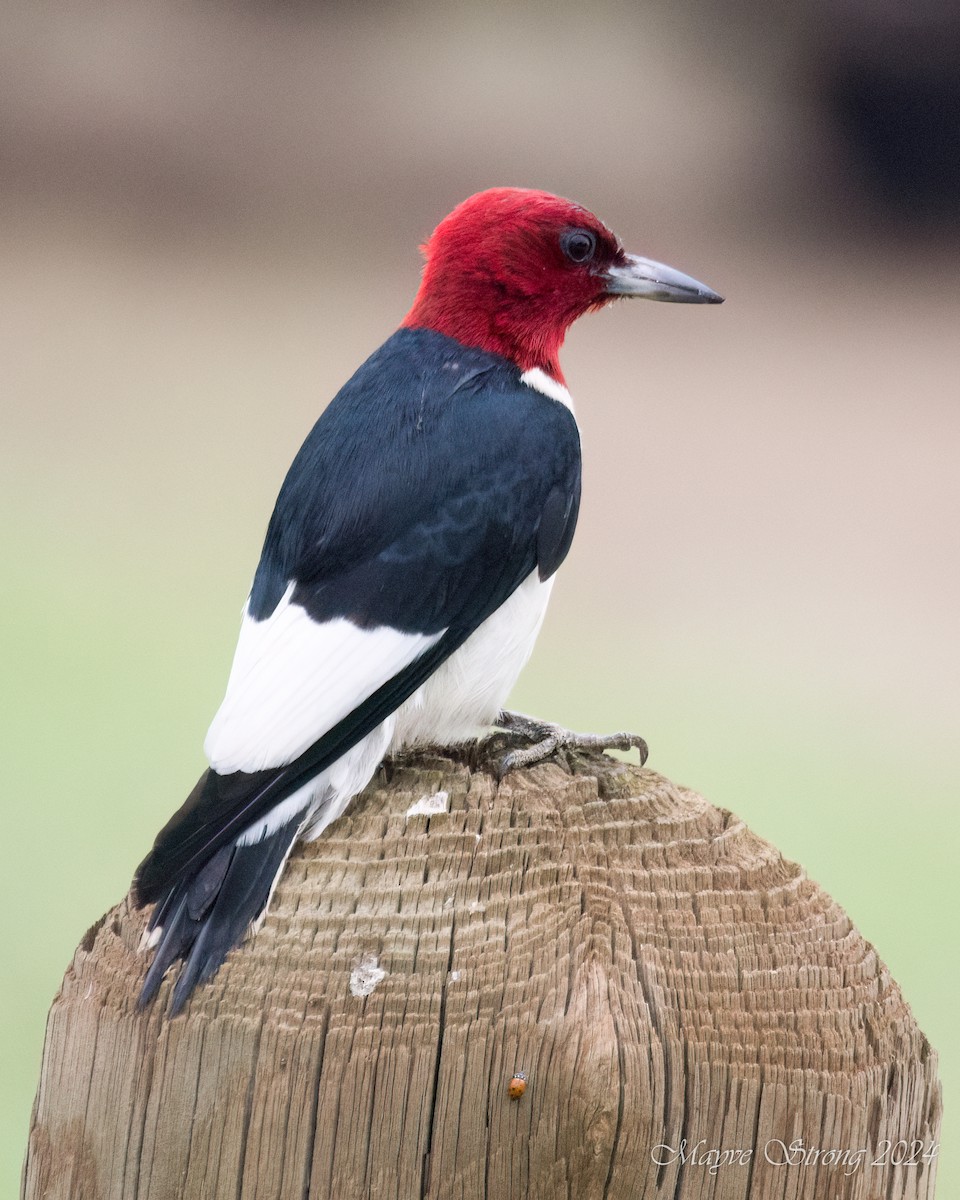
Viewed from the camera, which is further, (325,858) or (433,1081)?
(325,858)

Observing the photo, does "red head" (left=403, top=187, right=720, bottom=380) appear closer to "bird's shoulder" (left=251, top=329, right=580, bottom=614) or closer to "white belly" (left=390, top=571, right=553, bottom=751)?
"bird's shoulder" (left=251, top=329, right=580, bottom=614)

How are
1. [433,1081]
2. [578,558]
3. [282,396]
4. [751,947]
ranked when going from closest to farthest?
[433,1081], [751,947], [578,558], [282,396]

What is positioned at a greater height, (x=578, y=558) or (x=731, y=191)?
(x=731, y=191)

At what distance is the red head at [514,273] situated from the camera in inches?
98.4

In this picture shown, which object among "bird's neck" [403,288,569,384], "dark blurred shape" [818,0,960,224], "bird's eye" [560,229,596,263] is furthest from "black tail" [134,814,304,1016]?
"dark blurred shape" [818,0,960,224]

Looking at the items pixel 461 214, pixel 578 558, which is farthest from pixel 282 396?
pixel 461 214

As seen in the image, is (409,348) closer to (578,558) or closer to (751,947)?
(751,947)

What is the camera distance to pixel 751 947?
1.45 meters

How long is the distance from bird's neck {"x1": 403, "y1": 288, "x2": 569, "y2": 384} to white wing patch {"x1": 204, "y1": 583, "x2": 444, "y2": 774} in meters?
0.66

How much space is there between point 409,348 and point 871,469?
6643 mm

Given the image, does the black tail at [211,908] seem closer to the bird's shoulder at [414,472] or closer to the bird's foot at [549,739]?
the bird's foot at [549,739]

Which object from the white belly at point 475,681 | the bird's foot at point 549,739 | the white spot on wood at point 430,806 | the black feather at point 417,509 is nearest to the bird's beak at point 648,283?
the black feather at point 417,509

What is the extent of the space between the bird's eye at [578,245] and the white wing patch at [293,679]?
84 centimetres

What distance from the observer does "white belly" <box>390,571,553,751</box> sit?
2.15 metres
